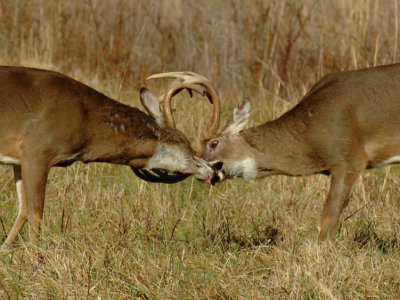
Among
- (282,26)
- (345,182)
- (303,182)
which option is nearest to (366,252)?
(345,182)

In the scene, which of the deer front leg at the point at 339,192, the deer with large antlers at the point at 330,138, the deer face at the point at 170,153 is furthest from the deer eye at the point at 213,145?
the deer front leg at the point at 339,192

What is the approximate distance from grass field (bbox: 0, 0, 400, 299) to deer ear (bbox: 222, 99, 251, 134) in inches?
22.9

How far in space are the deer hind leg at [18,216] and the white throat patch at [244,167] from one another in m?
1.95

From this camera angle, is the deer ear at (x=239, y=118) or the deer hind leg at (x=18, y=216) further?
the deer ear at (x=239, y=118)

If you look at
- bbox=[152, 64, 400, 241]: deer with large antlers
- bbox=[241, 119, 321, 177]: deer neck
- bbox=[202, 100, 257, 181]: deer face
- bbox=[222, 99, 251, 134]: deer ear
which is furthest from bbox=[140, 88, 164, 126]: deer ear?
bbox=[241, 119, 321, 177]: deer neck

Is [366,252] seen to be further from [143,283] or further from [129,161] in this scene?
[129,161]

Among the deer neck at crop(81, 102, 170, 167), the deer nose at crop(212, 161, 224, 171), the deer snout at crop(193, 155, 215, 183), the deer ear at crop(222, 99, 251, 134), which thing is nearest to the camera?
the deer neck at crop(81, 102, 170, 167)

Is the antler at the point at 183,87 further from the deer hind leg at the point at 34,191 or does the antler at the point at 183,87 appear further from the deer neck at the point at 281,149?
the deer hind leg at the point at 34,191

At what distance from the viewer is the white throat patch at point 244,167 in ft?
25.4

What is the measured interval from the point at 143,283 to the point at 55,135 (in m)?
1.64

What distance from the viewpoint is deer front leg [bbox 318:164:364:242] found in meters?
7.07

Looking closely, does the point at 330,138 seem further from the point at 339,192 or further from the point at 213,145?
the point at 213,145

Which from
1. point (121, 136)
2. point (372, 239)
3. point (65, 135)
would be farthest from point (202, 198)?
point (372, 239)

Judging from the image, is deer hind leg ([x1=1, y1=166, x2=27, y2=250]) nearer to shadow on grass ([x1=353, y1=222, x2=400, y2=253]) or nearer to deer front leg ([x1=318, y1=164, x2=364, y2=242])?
deer front leg ([x1=318, y1=164, x2=364, y2=242])
